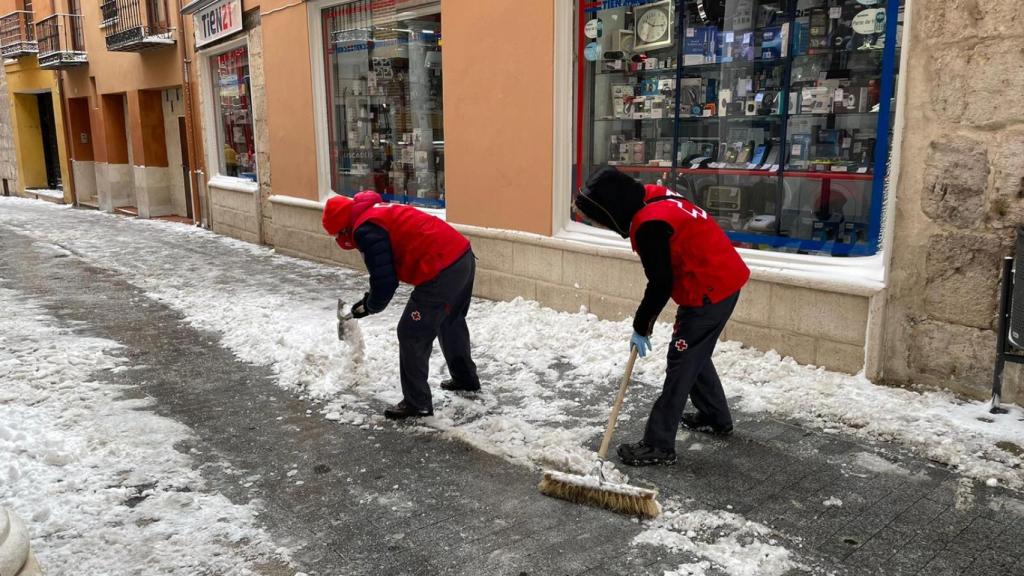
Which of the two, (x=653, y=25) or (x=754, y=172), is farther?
(x=653, y=25)

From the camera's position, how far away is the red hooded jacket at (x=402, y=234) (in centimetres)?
453

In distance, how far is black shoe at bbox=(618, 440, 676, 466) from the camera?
13.2 feet

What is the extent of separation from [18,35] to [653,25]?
72.9ft

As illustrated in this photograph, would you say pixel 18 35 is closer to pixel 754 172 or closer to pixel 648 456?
pixel 754 172

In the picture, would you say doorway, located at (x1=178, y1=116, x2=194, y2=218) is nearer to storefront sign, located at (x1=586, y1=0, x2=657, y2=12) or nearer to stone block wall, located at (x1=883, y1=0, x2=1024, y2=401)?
storefront sign, located at (x1=586, y1=0, x2=657, y2=12)

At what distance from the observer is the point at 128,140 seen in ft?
60.6

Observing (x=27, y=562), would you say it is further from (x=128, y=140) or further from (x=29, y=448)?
(x=128, y=140)

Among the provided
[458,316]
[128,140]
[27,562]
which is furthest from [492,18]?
[128,140]

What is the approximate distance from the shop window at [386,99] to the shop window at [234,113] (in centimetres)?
277

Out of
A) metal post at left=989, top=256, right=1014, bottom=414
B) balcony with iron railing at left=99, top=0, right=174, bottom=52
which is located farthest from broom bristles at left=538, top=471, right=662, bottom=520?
balcony with iron railing at left=99, top=0, right=174, bottom=52

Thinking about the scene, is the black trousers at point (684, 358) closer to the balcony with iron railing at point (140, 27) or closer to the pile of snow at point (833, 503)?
the pile of snow at point (833, 503)

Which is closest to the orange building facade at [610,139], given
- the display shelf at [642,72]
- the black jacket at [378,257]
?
the display shelf at [642,72]

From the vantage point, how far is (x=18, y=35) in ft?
72.2

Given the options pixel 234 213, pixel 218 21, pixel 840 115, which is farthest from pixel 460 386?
pixel 218 21
